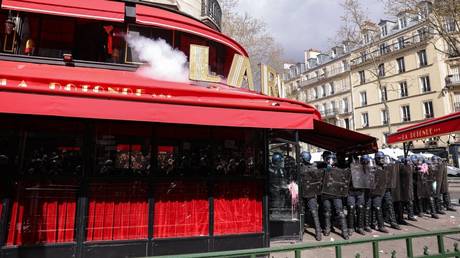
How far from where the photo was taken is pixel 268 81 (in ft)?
25.3

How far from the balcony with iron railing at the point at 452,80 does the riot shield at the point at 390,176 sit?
32.8 metres

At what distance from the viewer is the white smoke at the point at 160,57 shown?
6.32 meters

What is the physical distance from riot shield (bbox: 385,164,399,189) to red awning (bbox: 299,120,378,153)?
1.84 feet

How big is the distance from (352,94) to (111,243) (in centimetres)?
4640

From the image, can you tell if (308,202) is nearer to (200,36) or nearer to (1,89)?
(200,36)

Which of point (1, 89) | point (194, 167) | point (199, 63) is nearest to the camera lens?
point (1, 89)

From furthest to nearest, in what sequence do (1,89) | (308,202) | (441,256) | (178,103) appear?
1. (308,202)
2. (178,103)
3. (1,89)
4. (441,256)

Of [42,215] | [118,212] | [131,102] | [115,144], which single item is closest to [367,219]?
[118,212]

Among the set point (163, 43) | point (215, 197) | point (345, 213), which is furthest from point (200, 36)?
point (345, 213)

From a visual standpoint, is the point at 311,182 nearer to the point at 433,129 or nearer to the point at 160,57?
the point at 433,129

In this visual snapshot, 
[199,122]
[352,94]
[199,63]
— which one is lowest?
[199,122]

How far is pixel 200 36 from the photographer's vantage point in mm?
7012

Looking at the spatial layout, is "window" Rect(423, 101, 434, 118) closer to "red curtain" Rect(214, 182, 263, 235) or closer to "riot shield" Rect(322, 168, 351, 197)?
"riot shield" Rect(322, 168, 351, 197)

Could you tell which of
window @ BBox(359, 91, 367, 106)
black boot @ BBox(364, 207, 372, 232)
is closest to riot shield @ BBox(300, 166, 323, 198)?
black boot @ BBox(364, 207, 372, 232)
